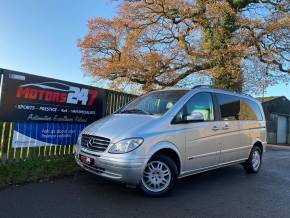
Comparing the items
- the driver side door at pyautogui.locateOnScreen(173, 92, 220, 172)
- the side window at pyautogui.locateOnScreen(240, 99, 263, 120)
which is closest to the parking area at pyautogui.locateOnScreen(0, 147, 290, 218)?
the driver side door at pyautogui.locateOnScreen(173, 92, 220, 172)

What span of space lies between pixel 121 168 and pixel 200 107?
7.64ft

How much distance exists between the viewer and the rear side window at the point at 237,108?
7.32m

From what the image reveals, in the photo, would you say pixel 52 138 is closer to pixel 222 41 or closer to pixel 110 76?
pixel 222 41

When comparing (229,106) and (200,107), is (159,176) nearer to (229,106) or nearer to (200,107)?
(200,107)

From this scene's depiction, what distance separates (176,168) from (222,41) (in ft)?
47.9

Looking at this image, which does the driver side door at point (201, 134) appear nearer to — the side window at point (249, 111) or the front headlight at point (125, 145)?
the front headlight at point (125, 145)

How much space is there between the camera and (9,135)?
289 inches

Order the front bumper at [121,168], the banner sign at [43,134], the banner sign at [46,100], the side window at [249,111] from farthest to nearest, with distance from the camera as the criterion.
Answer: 1. the side window at [249,111]
2. the banner sign at [43,134]
3. the banner sign at [46,100]
4. the front bumper at [121,168]

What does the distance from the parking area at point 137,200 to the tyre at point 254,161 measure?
1.10 metres

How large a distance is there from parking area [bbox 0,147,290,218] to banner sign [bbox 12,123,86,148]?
5.25ft

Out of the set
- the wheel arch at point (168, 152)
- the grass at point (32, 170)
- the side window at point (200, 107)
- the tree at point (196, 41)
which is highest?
the tree at point (196, 41)

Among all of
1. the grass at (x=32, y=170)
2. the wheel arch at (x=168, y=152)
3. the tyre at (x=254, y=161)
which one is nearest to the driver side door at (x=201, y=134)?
the wheel arch at (x=168, y=152)

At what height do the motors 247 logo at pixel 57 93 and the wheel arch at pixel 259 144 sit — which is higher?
the motors 247 logo at pixel 57 93

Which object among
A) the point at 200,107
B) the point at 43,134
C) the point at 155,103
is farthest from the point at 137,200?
the point at 43,134
